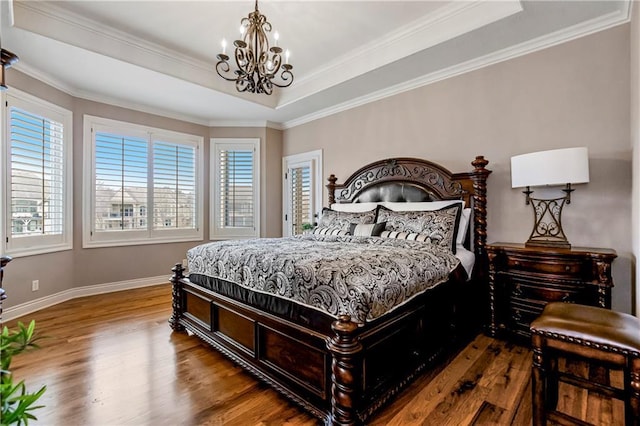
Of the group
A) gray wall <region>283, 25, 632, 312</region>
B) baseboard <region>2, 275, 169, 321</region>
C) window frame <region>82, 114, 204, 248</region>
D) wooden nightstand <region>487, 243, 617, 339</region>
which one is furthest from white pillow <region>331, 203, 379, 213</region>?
baseboard <region>2, 275, 169, 321</region>

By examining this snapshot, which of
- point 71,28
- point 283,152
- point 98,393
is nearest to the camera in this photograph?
point 98,393

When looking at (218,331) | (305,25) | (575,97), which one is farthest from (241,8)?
(575,97)

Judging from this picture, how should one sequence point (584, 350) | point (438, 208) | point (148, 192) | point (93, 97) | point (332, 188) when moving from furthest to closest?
point (148, 192), point (332, 188), point (93, 97), point (438, 208), point (584, 350)

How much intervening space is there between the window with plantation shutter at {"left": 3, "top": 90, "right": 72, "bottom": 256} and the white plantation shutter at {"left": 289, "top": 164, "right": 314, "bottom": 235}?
324 centimetres

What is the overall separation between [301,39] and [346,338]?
323 centimetres

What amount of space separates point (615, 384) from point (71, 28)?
552 centimetres

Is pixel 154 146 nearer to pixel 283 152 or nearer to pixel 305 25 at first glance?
pixel 283 152

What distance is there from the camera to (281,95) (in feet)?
16.2

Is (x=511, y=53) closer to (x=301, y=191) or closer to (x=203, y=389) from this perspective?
(x=301, y=191)

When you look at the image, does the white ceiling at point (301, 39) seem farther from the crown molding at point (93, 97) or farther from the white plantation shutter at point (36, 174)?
the white plantation shutter at point (36, 174)

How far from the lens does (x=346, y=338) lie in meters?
1.62

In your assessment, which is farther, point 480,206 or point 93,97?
point 93,97

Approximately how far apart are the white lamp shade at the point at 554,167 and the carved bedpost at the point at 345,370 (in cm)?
212

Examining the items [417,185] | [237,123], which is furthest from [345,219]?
[237,123]
